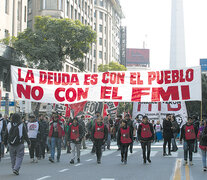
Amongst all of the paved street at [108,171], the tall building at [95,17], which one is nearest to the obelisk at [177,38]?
the tall building at [95,17]

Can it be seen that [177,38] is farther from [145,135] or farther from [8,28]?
[145,135]

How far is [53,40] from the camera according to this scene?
3366 centimetres

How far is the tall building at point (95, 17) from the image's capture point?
49906 mm

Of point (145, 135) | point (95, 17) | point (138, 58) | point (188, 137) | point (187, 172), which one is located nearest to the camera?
point (187, 172)

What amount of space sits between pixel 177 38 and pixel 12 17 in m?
48.2

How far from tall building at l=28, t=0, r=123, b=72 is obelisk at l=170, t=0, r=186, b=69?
47.3ft

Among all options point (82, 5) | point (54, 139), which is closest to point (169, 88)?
point (54, 139)

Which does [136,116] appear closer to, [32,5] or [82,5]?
[32,5]

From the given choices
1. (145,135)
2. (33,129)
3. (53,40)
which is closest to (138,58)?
(53,40)

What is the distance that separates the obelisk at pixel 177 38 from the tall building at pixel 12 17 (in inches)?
1720

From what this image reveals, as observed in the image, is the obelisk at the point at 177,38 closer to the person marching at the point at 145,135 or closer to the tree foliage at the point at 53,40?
the tree foliage at the point at 53,40

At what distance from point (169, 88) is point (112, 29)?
82.0 metres

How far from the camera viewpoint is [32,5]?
50.5 m

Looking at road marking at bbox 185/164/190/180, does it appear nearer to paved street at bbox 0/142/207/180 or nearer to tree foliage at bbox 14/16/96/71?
paved street at bbox 0/142/207/180
